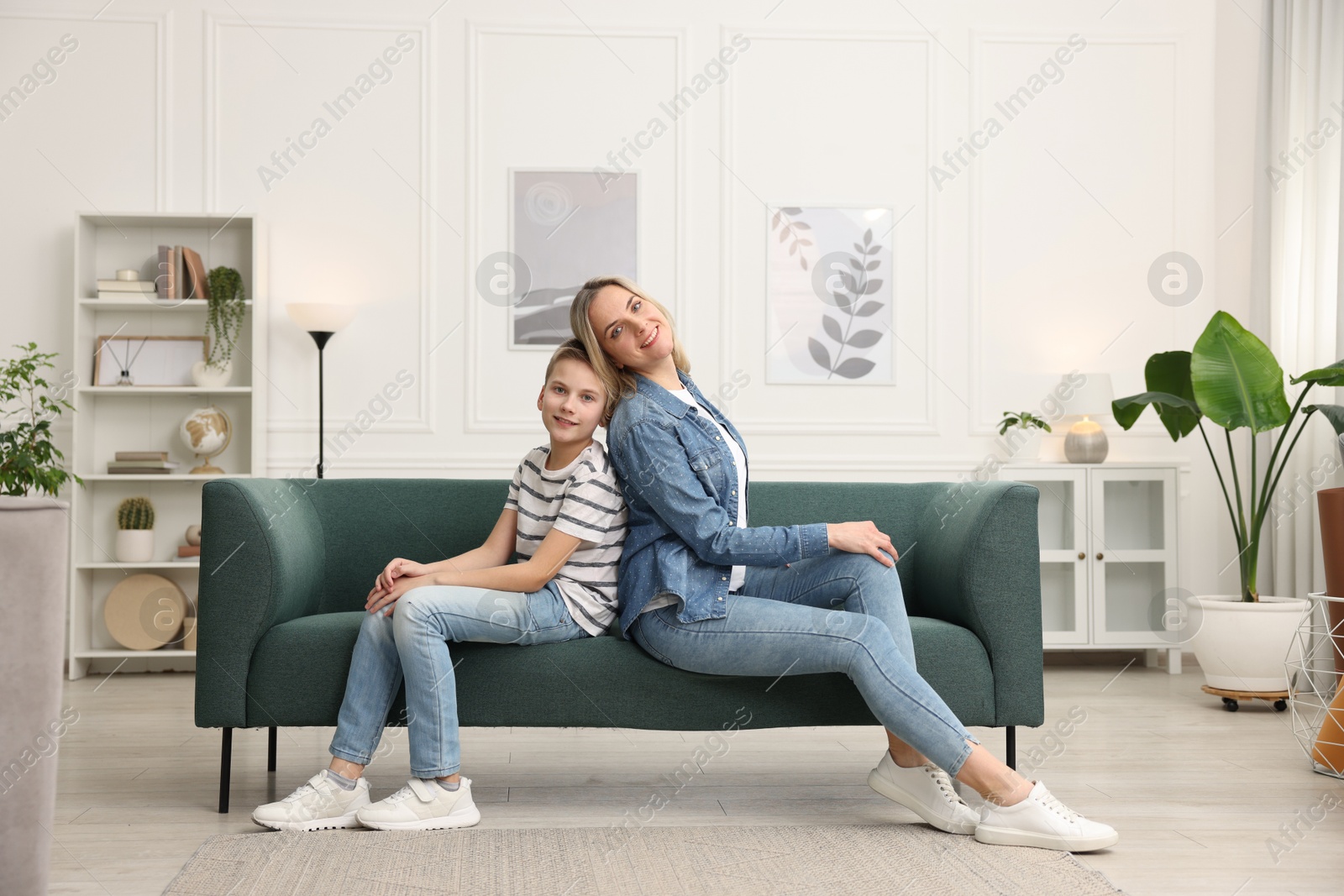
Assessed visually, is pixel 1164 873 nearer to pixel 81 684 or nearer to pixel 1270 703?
pixel 1270 703

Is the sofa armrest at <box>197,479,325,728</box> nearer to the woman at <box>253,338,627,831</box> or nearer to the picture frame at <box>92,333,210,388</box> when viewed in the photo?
the woman at <box>253,338,627,831</box>

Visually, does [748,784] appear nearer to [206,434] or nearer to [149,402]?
[206,434]

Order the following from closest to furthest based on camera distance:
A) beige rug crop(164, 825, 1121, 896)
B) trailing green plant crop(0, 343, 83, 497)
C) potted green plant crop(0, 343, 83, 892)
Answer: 1. potted green plant crop(0, 343, 83, 892)
2. beige rug crop(164, 825, 1121, 896)
3. trailing green plant crop(0, 343, 83, 497)

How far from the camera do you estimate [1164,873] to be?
5.88ft

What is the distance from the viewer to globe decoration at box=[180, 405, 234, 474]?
3.99 metres

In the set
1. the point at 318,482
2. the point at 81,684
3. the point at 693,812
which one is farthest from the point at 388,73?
the point at 693,812

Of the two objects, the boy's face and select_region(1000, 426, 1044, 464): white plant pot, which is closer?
the boy's face

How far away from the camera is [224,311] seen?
13.1ft

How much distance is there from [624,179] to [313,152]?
1.22 metres

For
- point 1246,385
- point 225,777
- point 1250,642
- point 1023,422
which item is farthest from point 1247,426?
point 225,777

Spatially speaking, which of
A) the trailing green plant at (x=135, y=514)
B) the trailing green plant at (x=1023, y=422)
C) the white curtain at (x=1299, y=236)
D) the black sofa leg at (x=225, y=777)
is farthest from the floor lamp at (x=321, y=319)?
the white curtain at (x=1299, y=236)

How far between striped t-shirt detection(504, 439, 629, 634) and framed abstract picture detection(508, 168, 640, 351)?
208 centimetres

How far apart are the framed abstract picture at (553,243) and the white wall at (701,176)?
0.23 feet

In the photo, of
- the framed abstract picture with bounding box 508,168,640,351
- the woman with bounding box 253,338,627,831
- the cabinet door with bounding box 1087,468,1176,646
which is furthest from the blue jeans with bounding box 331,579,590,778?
the cabinet door with bounding box 1087,468,1176,646
